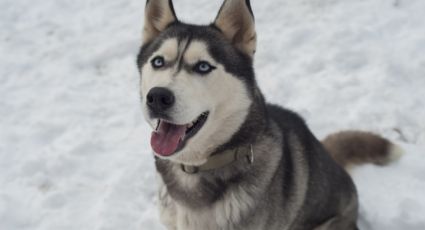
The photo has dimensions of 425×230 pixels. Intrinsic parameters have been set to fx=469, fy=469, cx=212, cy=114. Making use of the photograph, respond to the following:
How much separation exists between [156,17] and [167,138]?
825 millimetres

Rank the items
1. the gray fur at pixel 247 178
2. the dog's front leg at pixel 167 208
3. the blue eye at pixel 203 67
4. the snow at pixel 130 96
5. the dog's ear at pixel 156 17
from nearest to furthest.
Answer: the blue eye at pixel 203 67 < the gray fur at pixel 247 178 < the dog's ear at pixel 156 17 < the dog's front leg at pixel 167 208 < the snow at pixel 130 96

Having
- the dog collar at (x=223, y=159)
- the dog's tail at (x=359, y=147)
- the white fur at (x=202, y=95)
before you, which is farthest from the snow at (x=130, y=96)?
the white fur at (x=202, y=95)

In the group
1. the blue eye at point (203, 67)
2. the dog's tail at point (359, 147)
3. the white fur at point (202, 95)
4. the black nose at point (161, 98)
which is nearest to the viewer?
the black nose at point (161, 98)

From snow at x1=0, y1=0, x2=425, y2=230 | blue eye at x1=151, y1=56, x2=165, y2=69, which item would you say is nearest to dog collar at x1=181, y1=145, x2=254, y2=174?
blue eye at x1=151, y1=56, x2=165, y2=69

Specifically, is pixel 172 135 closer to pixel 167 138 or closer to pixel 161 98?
pixel 167 138

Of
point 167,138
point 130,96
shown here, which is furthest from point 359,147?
point 130,96

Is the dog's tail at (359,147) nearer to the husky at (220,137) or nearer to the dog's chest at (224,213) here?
the husky at (220,137)

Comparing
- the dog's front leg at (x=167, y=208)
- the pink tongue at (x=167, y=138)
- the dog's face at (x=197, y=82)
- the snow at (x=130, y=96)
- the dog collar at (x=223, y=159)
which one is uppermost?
the dog's face at (x=197, y=82)

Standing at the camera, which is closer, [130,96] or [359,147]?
[359,147]

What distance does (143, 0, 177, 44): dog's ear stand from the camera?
9.36 feet

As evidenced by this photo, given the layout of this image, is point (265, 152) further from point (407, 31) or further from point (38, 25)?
point (38, 25)

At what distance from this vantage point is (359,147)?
3.70m

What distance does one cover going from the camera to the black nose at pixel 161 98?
2.39 m

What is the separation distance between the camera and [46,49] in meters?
5.90
